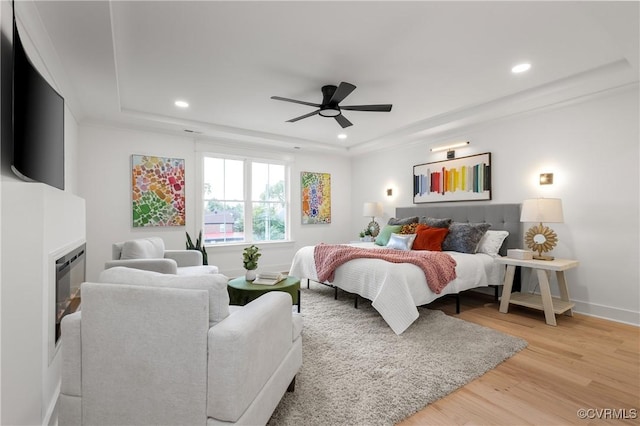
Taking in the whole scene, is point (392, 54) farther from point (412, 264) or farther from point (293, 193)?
point (293, 193)

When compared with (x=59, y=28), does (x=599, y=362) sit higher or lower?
lower

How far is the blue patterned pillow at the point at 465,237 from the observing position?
3.96 meters

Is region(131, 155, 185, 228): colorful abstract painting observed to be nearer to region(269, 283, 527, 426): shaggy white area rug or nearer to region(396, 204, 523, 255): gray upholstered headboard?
region(269, 283, 527, 426): shaggy white area rug

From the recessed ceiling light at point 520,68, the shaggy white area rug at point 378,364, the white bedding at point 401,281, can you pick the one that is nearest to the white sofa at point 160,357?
the shaggy white area rug at point 378,364

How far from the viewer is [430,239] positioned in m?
4.13

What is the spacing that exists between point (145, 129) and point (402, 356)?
14.9 feet

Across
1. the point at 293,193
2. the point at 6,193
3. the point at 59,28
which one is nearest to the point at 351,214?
the point at 293,193

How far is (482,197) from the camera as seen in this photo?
4426 mm

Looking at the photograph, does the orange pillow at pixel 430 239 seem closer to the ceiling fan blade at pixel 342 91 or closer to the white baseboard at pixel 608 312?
the white baseboard at pixel 608 312

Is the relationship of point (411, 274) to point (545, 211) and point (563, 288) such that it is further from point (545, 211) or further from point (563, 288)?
point (563, 288)

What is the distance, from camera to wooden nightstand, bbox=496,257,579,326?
313 centimetres

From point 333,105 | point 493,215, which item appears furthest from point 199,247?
point 493,215

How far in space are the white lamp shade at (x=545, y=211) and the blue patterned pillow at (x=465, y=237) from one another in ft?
2.23

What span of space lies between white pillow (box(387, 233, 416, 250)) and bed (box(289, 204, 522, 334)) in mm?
616
